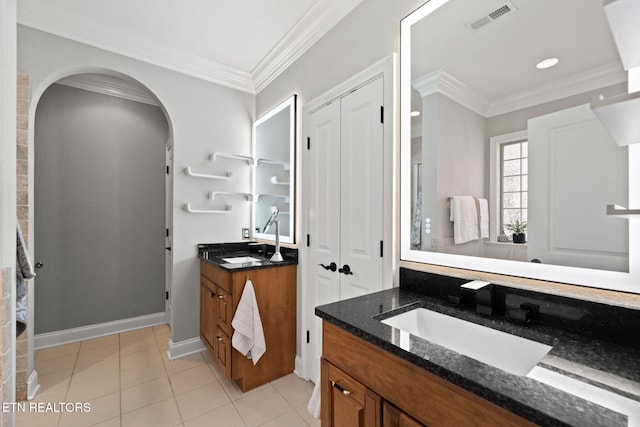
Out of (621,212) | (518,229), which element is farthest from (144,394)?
(621,212)

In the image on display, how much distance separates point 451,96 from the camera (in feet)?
4.57

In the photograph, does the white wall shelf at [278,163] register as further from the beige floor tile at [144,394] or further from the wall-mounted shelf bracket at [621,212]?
the wall-mounted shelf bracket at [621,212]

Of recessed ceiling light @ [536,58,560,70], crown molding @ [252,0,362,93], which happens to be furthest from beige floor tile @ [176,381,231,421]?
crown molding @ [252,0,362,93]

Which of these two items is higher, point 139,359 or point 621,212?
point 621,212

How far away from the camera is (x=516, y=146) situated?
1147mm

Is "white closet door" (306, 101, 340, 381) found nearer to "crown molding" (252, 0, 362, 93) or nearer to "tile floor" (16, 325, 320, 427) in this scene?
"tile floor" (16, 325, 320, 427)

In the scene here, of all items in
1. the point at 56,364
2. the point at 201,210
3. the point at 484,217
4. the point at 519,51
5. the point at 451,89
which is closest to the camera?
the point at 519,51

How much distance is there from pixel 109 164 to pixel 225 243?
163 cm

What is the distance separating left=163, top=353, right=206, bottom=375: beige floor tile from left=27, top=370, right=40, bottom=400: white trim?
33.0 inches

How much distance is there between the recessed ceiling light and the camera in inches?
40.7

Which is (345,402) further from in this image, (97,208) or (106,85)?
(106,85)

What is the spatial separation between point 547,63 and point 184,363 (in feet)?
10.4

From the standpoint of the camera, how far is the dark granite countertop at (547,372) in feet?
1.84

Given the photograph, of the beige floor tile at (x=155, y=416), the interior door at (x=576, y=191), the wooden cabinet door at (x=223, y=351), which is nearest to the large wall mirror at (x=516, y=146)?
the interior door at (x=576, y=191)
